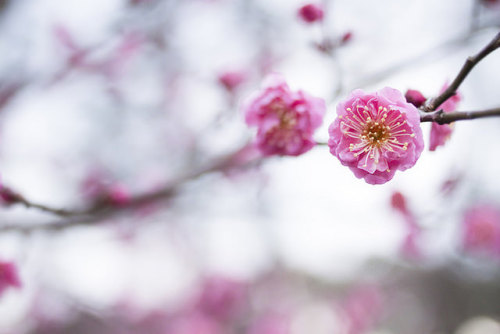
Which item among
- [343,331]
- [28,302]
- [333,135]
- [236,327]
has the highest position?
[333,135]

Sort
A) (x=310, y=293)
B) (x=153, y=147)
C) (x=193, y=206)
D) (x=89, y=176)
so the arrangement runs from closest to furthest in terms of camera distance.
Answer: (x=193, y=206)
(x=89, y=176)
(x=153, y=147)
(x=310, y=293)

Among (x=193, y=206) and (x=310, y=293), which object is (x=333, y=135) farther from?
(x=310, y=293)

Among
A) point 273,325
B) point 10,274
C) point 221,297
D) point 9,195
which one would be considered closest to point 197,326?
point 221,297

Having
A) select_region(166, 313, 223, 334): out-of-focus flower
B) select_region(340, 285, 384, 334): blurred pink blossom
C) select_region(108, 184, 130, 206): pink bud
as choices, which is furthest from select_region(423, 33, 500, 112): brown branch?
select_region(340, 285, 384, 334): blurred pink blossom

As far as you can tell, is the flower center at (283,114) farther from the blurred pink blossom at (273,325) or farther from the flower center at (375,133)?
the blurred pink blossom at (273,325)

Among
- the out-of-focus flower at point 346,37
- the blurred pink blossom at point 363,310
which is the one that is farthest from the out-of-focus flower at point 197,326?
the out-of-focus flower at point 346,37

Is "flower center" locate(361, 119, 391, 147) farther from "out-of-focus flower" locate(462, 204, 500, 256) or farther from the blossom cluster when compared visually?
"out-of-focus flower" locate(462, 204, 500, 256)

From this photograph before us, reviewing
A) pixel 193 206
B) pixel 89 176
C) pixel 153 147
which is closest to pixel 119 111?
pixel 153 147
